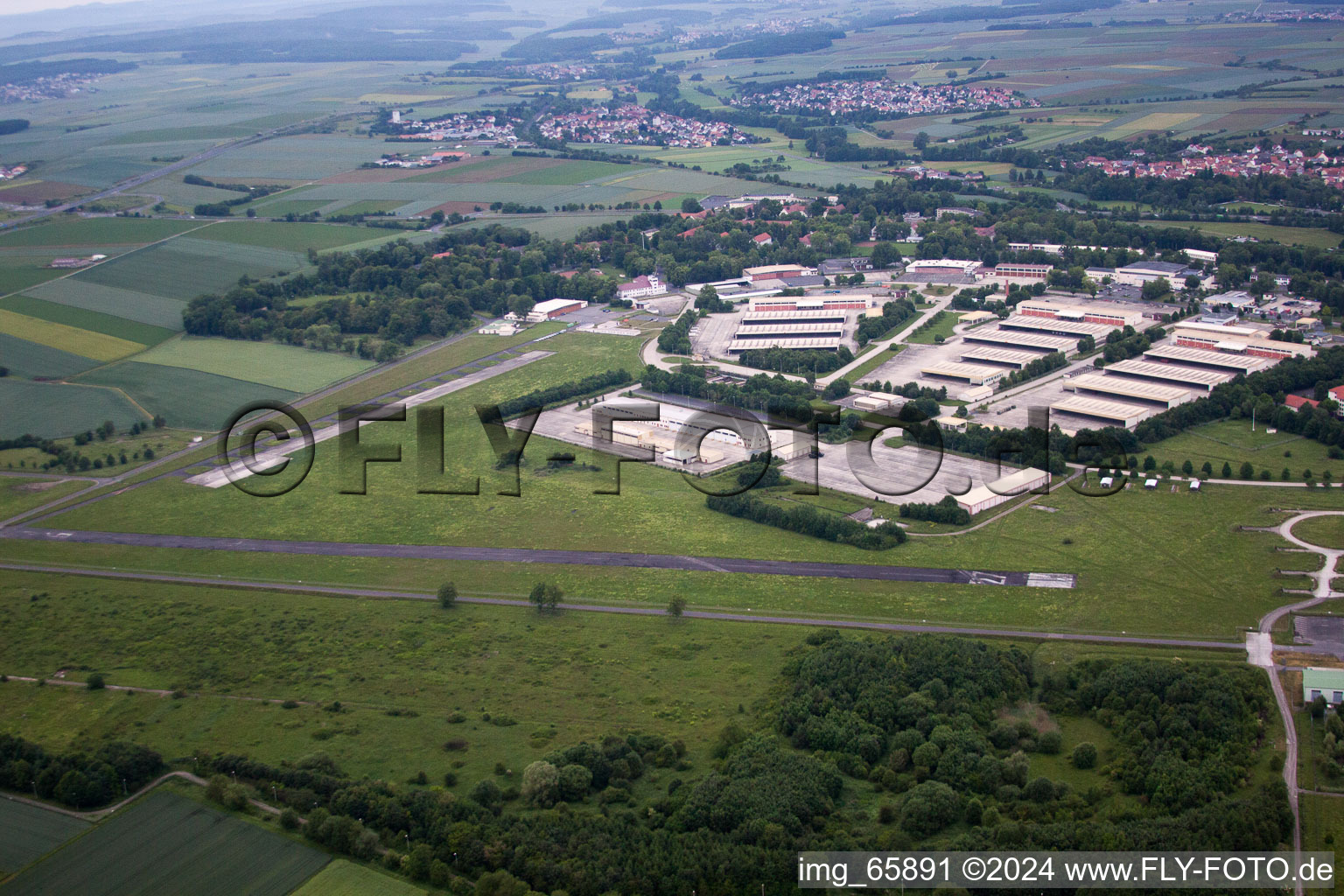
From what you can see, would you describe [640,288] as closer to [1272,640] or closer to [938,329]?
[938,329]

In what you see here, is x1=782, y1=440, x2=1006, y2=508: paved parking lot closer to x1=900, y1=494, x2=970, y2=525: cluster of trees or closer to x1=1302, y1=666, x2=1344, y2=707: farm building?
x1=900, y1=494, x2=970, y2=525: cluster of trees

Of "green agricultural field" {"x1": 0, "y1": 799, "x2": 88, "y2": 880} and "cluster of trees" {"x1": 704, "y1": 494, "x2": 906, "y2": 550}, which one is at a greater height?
"cluster of trees" {"x1": 704, "y1": 494, "x2": 906, "y2": 550}

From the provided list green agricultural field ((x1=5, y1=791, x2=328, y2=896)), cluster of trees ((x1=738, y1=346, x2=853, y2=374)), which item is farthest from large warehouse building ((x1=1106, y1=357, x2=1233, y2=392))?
green agricultural field ((x1=5, y1=791, x2=328, y2=896))

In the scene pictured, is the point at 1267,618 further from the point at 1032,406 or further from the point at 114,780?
the point at 114,780

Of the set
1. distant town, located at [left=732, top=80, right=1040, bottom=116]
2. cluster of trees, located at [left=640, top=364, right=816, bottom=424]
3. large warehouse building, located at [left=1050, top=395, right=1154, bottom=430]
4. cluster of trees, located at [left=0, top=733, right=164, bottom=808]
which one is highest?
distant town, located at [left=732, top=80, right=1040, bottom=116]

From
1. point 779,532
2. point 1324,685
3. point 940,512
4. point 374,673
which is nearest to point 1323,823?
point 1324,685

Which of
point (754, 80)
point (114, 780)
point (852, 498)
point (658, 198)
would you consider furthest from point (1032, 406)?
point (754, 80)

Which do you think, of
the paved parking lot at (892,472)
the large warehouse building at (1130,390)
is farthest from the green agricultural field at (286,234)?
the large warehouse building at (1130,390)

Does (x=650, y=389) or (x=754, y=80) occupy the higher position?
(x=754, y=80)
